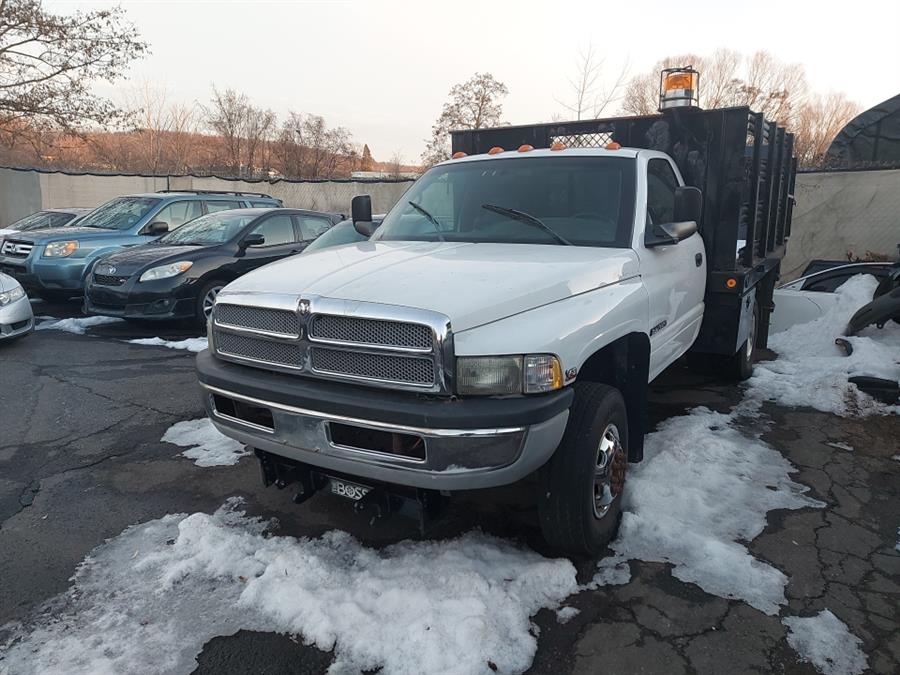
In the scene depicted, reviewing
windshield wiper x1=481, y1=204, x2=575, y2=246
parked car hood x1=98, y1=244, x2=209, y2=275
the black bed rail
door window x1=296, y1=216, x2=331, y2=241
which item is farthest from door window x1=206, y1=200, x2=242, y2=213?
windshield wiper x1=481, y1=204, x2=575, y2=246

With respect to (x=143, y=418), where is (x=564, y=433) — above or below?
above

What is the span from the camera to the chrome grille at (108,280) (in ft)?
26.2

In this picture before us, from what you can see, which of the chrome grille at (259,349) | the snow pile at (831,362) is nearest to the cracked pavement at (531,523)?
the snow pile at (831,362)

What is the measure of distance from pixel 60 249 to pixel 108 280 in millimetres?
2144

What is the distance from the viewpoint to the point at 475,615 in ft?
8.63

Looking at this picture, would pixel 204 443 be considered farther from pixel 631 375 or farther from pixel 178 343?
pixel 178 343

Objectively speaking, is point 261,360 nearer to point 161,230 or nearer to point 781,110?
point 161,230

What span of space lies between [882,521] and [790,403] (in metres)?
2.16

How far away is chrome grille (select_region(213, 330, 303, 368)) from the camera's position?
9.42 ft

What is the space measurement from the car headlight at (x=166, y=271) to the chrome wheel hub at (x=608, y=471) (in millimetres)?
6559

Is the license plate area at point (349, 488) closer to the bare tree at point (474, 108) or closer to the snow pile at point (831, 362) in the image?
the snow pile at point (831, 362)

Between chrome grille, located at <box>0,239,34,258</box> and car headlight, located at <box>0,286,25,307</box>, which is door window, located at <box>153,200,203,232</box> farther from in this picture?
car headlight, located at <box>0,286,25,307</box>

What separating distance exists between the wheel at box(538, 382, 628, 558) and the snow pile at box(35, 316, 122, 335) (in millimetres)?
7575

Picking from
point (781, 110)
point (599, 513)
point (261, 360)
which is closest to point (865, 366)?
point (599, 513)
